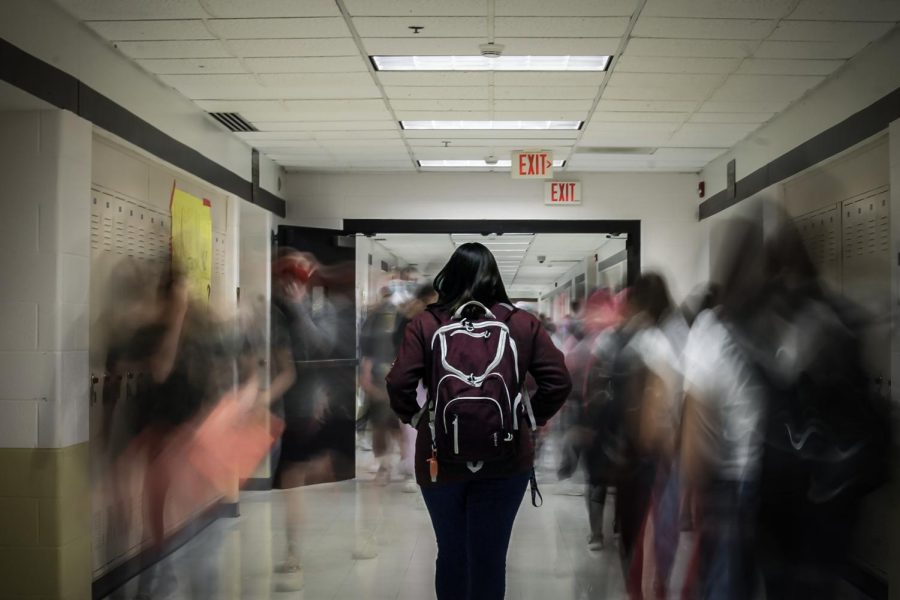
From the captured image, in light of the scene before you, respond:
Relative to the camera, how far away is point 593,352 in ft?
13.5

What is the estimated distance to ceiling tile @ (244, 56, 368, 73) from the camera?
411cm

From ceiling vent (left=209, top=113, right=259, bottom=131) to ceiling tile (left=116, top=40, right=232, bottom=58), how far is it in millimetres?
1211

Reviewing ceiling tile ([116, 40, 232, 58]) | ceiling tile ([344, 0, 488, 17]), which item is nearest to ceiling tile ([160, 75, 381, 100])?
ceiling tile ([116, 40, 232, 58])

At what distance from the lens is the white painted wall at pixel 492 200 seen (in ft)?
23.6

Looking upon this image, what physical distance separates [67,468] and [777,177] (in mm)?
4773

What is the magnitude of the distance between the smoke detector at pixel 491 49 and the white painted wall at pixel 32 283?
2.13 meters

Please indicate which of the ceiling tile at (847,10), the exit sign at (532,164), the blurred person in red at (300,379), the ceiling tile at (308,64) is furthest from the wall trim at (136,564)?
the ceiling tile at (847,10)

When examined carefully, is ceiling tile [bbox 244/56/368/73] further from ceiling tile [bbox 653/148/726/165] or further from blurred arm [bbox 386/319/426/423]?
ceiling tile [bbox 653/148/726/165]

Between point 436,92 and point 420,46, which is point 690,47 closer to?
point 420,46

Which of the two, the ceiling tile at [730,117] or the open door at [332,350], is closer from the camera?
the ceiling tile at [730,117]

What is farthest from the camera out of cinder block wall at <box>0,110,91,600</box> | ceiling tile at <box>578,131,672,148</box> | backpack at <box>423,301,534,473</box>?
ceiling tile at <box>578,131,672,148</box>

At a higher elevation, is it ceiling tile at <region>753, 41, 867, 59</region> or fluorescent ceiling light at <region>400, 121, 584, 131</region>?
fluorescent ceiling light at <region>400, 121, 584, 131</region>

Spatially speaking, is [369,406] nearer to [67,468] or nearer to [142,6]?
[67,468]

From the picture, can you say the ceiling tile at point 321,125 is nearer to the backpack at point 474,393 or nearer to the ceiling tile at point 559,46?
the ceiling tile at point 559,46
